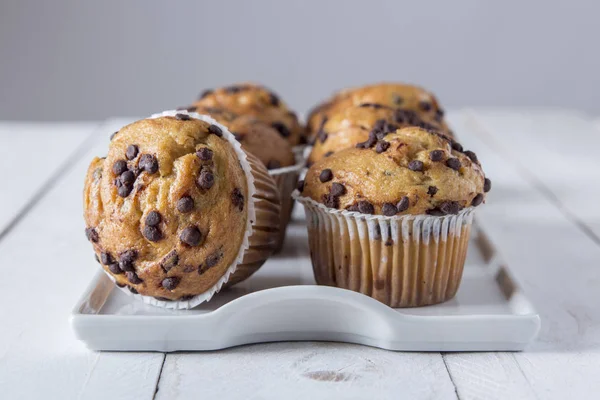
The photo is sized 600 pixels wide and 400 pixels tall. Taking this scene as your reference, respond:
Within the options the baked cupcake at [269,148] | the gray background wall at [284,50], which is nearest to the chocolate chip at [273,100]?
the baked cupcake at [269,148]

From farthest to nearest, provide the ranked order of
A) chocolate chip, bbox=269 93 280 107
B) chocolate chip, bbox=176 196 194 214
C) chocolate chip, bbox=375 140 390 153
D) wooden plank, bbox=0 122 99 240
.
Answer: wooden plank, bbox=0 122 99 240 < chocolate chip, bbox=269 93 280 107 < chocolate chip, bbox=375 140 390 153 < chocolate chip, bbox=176 196 194 214

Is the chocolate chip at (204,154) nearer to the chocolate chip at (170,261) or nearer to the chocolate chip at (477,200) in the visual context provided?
the chocolate chip at (170,261)

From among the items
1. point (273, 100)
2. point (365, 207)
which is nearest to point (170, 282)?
point (365, 207)

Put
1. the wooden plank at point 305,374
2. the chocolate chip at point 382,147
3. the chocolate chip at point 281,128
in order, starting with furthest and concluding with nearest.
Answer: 1. the chocolate chip at point 281,128
2. the chocolate chip at point 382,147
3. the wooden plank at point 305,374

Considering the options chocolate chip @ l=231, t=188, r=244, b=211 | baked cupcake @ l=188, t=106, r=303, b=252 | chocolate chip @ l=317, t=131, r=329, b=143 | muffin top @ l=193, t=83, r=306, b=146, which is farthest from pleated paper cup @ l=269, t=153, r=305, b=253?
chocolate chip @ l=231, t=188, r=244, b=211

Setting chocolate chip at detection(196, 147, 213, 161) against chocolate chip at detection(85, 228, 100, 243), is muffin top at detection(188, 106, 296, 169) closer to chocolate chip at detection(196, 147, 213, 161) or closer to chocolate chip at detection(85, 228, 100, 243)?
chocolate chip at detection(196, 147, 213, 161)
